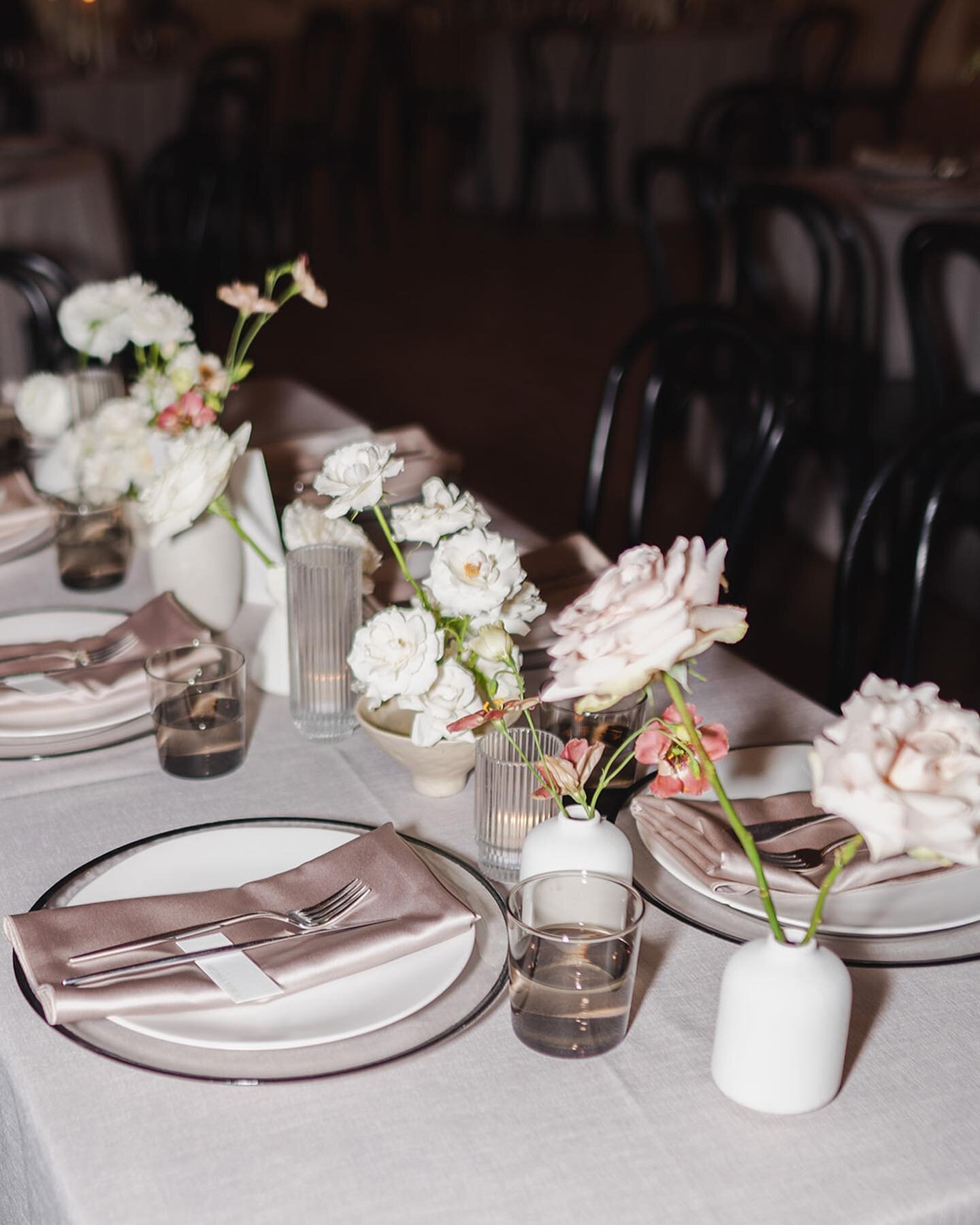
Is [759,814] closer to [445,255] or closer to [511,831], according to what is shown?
[511,831]

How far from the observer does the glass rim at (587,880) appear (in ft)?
2.80

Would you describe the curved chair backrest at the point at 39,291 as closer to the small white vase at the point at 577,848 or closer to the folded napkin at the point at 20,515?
the folded napkin at the point at 20,515

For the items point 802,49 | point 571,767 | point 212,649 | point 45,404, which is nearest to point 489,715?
point 571,767

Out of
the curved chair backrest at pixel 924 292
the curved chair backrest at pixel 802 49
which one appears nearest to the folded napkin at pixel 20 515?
the curved chair backrest at pixel 924 292

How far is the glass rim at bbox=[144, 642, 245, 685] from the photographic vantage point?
125cm

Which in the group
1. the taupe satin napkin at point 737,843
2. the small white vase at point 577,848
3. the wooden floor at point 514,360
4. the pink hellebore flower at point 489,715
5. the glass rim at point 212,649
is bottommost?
the wooden floor at point 514,360

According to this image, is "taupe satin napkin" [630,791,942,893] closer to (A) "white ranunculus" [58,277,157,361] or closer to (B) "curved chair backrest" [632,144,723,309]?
(A) "white ranunculus" [58,277,157,361]

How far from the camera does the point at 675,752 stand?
888mm

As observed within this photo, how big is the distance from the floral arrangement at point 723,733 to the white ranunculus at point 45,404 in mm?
1307

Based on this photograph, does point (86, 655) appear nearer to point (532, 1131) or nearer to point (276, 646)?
point (276, 646)

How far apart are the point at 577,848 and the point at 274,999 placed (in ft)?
0.73

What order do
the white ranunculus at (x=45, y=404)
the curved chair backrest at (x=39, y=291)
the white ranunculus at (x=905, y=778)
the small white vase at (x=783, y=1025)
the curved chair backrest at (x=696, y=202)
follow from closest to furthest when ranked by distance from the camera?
the white ranunculus at (x=905, y=778)
the small white vase at (x=783, y=1025)
the white ranunculus at (x=45, y=404)
the curved chair backrest at (x=39, y=291)
the curved chair backrest at (x=696, y=202)

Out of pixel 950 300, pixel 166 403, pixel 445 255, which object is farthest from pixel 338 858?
pixel 445 255

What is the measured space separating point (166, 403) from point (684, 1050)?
1017 mm
